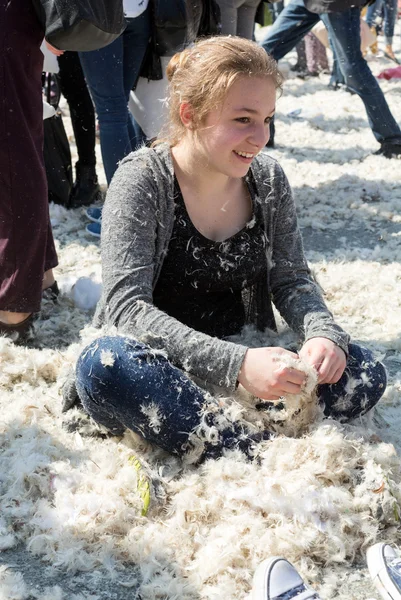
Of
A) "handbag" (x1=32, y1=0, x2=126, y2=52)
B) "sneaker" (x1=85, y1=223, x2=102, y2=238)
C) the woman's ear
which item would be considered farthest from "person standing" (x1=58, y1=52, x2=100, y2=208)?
the woman's ear

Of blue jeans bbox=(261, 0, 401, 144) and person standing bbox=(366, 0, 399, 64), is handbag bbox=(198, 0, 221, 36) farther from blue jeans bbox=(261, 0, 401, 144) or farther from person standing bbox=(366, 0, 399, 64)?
person standing bbox=(366, 0, 399, 64)

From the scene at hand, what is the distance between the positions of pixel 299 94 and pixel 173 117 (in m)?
6.64

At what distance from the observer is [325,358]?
2174 millimetres

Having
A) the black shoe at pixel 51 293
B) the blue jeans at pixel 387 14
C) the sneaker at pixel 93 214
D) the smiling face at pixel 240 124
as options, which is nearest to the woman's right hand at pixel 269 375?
the smiling face at pixel 240 124

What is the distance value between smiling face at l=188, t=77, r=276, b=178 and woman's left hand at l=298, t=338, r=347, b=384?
544 mm

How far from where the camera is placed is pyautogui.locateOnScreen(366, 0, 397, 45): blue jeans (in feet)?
37.4

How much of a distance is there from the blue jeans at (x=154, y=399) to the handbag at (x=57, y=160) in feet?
8.25

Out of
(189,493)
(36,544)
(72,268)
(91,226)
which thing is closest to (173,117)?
(189,493)

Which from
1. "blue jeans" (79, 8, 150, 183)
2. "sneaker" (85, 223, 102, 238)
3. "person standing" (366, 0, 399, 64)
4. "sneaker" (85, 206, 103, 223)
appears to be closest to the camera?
"blue jeans" (79, 8, 150, 183)

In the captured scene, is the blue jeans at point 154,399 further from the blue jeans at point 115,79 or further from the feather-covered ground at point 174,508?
the blue jeans at point 115,79

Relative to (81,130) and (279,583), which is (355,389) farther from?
(81,130)

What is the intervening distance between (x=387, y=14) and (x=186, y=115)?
34.8ft

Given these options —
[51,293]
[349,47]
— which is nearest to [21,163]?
[51,293]

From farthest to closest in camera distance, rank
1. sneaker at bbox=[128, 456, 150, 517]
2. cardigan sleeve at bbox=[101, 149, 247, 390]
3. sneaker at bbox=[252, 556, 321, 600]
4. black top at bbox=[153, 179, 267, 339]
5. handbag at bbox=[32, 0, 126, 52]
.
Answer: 1. handbag at bbox=[32, 0, 126, 52]
2. black top at bbox=[153, 179, 267, 339]
3. cardigan sleeve at bbox=[101, 149, 247, 390]
4. sneaker at bbox=[128, 456, 150, 517]
5. sneaker at bbox=[252, 556, 321, 600]
